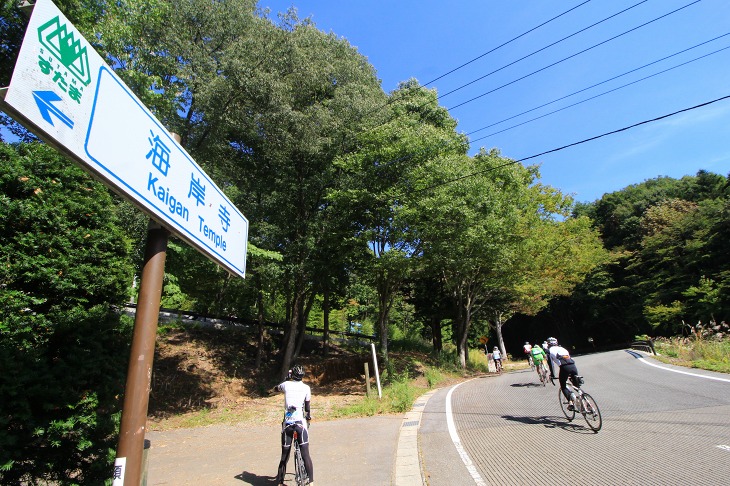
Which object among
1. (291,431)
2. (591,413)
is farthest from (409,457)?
(591,413)

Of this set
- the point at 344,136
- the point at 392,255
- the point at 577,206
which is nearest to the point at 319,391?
the point at 392,255

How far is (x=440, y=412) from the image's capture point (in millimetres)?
→ 10367

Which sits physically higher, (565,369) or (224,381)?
(565,369)

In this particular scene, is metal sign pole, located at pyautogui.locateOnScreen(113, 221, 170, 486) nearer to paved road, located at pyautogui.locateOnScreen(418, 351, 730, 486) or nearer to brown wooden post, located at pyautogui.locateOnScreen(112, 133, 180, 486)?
brown wooden post, located at pyautogui.locateOnScreen(112, 133, 180, 486)

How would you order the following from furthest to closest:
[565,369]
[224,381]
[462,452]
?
[224,381] < [565,369] < [462,452]

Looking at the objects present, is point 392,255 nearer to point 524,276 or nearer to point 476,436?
point 476,436

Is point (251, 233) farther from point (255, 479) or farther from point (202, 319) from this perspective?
point (255, 479)

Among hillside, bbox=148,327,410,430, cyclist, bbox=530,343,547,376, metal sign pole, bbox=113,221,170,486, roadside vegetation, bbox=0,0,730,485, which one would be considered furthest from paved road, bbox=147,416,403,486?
cyclist, bbox=530,343,547,376

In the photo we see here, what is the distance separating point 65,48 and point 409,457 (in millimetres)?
6802

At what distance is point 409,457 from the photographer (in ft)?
21.2

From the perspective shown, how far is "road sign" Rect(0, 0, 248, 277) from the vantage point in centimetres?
186

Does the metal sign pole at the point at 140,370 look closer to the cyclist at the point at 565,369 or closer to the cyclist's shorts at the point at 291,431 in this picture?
the cyclist's shorts at the point at 291,431

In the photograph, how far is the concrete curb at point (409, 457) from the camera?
544cm

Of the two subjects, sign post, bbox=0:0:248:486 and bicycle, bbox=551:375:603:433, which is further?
bicycle, bbox=551:375:603:433
